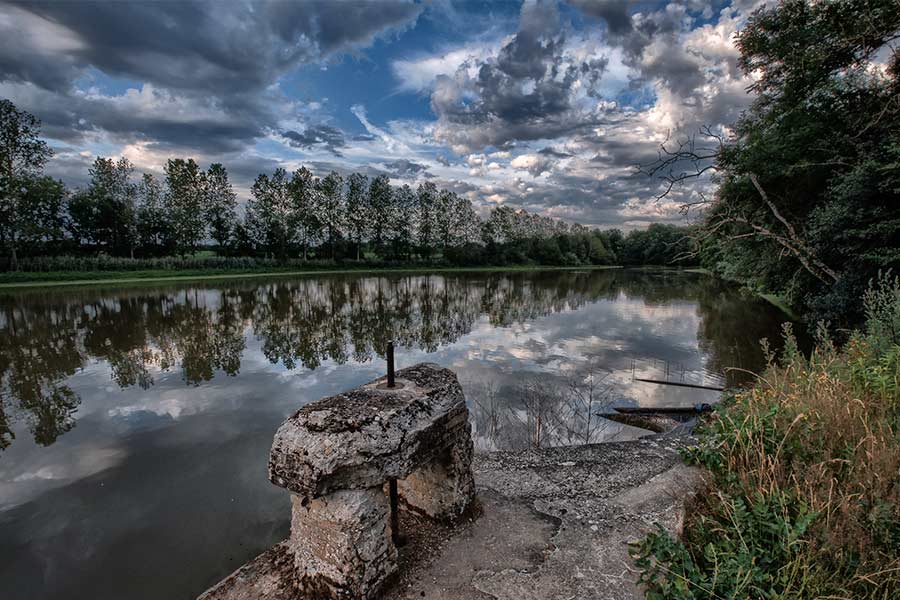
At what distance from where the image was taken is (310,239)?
63188 millimetres

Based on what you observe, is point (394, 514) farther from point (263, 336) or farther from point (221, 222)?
point (221, 222)

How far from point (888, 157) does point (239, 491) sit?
17.4 m

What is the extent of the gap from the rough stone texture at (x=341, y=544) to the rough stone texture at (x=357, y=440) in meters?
0.14

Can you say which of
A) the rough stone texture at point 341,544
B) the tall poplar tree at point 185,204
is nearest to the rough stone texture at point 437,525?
the rough stone texture at point 341,544

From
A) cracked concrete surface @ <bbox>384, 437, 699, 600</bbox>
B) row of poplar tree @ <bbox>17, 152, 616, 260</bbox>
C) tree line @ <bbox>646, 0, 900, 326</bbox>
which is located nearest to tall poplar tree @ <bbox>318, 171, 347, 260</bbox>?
row of poplar tree @ <bbox>17, 152, 616, 260</bbox>

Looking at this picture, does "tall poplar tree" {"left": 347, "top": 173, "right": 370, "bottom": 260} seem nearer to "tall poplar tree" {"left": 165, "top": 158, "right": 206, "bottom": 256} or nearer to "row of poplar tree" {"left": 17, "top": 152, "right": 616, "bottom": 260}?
"row of poplar tree" {"left": 17, "top": 152, "right": 616, "bottom": 260}

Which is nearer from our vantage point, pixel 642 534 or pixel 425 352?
pixel 642 534

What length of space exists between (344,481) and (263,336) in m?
15.2

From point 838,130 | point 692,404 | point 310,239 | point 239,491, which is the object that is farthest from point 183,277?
point 838,130

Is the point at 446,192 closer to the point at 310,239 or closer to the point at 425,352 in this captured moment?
the point at 310,239

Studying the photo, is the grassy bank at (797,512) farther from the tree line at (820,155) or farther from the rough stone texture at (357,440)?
the tree line at (820,155)

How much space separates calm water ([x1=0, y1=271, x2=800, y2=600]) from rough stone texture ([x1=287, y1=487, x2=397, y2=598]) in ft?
7.66

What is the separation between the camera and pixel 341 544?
3.10 metres

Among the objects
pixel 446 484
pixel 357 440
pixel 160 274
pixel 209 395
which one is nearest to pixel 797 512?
pixel 446 484
